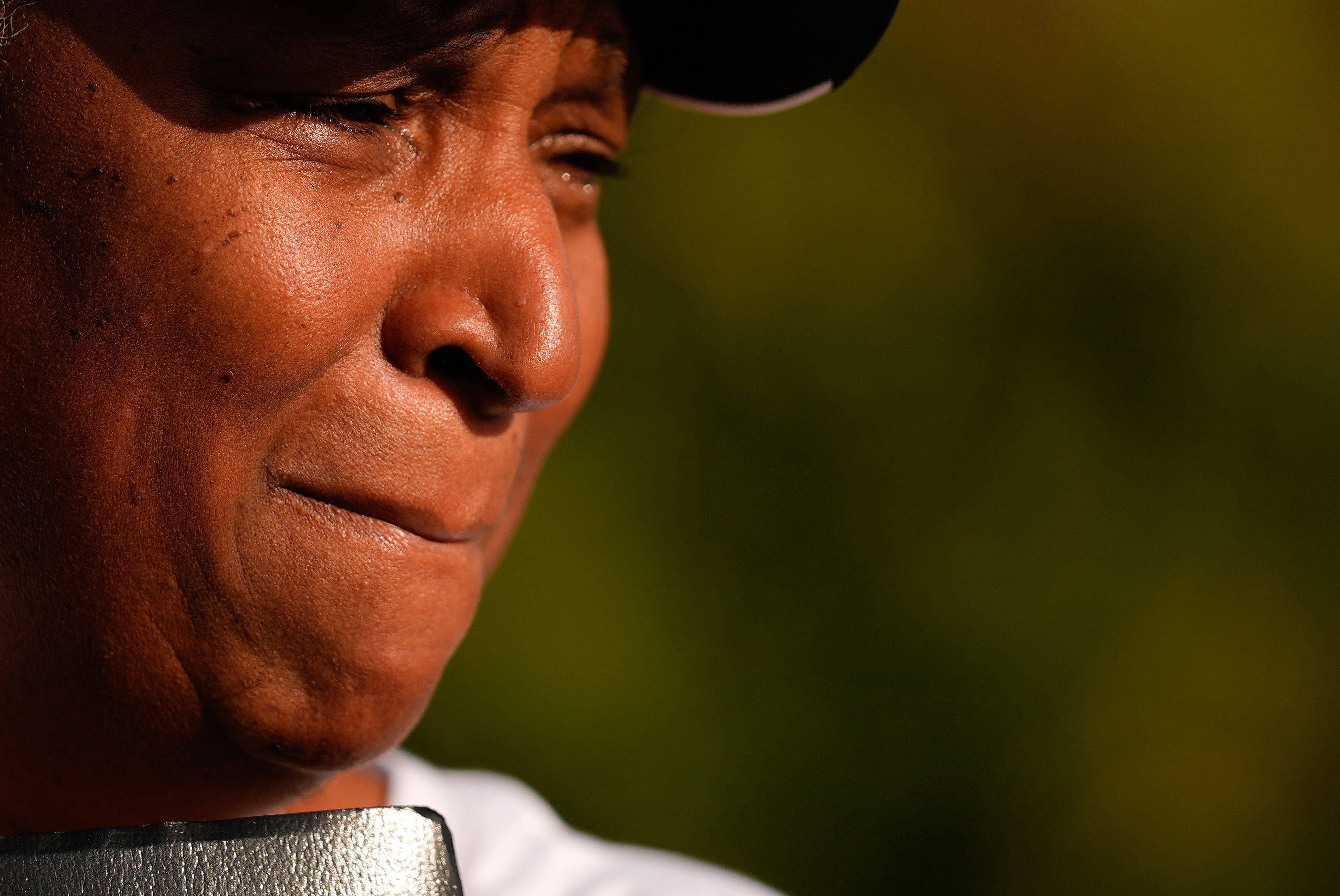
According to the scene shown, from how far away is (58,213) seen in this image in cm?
88

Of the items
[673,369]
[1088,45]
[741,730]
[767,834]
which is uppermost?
[1088,45]

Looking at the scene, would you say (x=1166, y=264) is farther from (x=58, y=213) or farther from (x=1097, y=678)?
(x=58, y=213)

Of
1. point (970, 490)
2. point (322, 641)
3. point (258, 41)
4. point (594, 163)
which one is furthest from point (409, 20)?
point (970, 490)

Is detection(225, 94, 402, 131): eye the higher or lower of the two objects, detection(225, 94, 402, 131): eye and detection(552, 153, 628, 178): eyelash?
the lower

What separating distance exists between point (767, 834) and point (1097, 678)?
2.53ft

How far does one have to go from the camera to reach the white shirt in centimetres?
147

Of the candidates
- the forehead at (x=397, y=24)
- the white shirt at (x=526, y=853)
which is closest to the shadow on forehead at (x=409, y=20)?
the forehead at (x=397, y=24)

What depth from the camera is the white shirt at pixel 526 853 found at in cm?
147

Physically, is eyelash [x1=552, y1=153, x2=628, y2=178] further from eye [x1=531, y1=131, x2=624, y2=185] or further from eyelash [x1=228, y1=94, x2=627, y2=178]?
eyelash [x1=228, y1=94, x2=627, y2=178]

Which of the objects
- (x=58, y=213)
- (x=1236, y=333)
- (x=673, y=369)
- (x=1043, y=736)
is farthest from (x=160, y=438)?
(x=1236, y=333)

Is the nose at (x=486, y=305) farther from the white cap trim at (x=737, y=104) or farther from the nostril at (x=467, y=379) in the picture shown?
the white cap trim at (x=737, y=104)

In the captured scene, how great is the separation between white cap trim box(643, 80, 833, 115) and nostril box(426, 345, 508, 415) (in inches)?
21.3

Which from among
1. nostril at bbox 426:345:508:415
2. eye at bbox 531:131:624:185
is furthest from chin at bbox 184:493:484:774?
eye at bbox 531:131:624:185

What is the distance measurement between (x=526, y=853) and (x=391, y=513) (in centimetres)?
75
